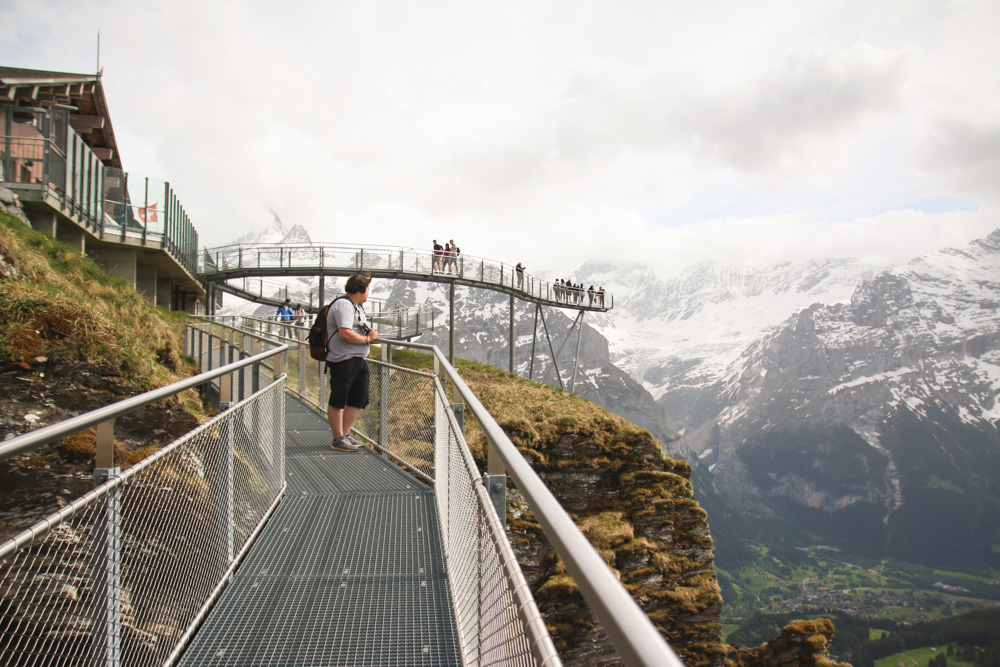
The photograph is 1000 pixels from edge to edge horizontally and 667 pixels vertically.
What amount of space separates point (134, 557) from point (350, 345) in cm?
375

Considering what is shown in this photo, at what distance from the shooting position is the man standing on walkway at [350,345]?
6.62m

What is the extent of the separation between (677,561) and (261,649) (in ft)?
46.5

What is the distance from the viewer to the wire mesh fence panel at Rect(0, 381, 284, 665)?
8.80 feet

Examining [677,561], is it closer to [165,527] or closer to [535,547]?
[535,547]

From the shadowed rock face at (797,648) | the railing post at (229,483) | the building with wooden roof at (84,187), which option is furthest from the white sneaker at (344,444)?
the shadowed rock face at (797,648)

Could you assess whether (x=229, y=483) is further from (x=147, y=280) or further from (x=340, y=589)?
(x=147, y=280)

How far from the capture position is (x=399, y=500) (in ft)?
20.4

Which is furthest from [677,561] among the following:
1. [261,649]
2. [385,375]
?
[261,649]

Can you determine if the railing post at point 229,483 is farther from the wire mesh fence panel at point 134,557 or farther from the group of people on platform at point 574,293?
the group of people on platform at point 574,293

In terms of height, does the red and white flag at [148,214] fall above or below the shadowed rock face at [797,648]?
above

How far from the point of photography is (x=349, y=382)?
22.6ft

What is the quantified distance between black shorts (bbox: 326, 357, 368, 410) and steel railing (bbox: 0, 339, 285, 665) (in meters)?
1.65

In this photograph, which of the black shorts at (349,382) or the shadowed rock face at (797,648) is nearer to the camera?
the black shorts at (349,382)

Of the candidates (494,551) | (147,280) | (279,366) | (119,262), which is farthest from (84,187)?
(494,551)
